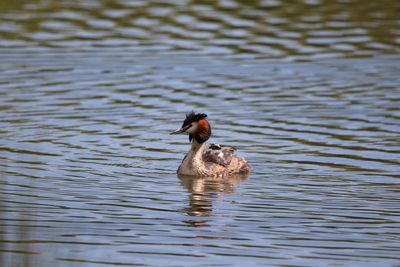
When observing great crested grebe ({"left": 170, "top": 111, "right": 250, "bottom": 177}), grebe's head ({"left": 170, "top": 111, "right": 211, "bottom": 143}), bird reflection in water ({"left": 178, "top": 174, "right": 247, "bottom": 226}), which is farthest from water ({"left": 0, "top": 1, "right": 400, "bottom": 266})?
grebe's head ({"left": 170, "top": 111, "right": 211, "bottom": 143})

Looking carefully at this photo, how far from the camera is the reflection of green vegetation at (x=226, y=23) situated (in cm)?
2689

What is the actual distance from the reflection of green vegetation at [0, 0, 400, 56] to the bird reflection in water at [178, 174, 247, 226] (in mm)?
9216

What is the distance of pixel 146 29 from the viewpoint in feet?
93.1

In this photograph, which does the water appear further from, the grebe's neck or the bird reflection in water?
the grebe's neck

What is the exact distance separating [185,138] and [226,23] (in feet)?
31.6

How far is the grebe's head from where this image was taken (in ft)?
56.5

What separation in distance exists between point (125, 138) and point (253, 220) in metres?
5.74

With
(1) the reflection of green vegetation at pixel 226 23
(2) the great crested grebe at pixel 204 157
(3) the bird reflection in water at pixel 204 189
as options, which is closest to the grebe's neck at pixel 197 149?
(2) the great crested grebe at pixel 204 157

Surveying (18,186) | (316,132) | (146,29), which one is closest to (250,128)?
(316,132)

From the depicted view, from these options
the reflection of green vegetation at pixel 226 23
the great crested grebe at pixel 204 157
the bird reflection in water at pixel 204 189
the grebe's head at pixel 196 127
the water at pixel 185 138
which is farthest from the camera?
the reflection of green vegetation at pixel 226 23

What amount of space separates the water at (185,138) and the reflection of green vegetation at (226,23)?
7cm

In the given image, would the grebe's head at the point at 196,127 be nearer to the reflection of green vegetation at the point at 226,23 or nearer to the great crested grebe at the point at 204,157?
the great crested grebe at the point at 204,157

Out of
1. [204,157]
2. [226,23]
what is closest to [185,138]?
[204,157]

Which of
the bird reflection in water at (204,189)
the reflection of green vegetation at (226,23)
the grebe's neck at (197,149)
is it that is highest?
the reflection of green vegetation at (226,23)
